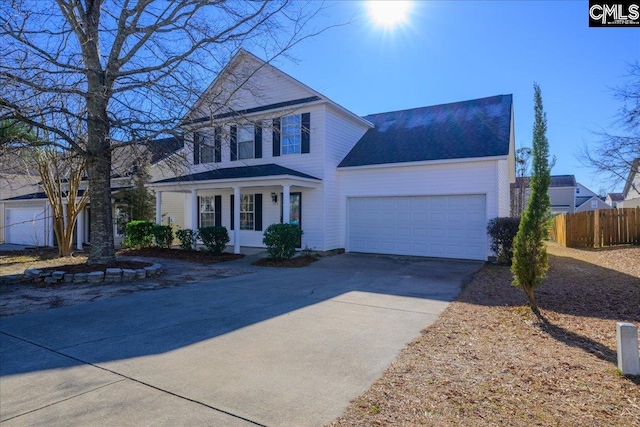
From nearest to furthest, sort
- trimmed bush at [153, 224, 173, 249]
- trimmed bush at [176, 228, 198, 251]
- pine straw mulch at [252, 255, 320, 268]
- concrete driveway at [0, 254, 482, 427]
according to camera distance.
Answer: concrete driveway at [0, 254, 482, 427], pine straw mulch at [252, 255, 320, 268], trimmed bush at [176, 228, 198, 251], trimmed bush at [153, 224, 173, 249]

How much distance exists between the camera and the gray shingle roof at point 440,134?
12962 mm

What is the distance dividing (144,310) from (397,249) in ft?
31.5

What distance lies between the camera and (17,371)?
390cm

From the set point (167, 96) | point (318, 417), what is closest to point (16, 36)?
point (167, 96)

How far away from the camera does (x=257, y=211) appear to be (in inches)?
624

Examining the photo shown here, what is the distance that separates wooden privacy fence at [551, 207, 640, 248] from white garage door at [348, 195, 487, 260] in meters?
5.35

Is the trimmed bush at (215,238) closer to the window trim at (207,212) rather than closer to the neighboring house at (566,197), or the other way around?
the window trim at (207,212)

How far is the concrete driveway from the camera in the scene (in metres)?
3.12

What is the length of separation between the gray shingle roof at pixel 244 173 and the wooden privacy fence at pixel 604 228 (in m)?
11.3

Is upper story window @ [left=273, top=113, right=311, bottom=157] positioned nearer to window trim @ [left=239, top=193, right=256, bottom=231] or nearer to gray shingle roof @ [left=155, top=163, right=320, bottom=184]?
gray shingle roof @ [left=155, top=163, right=320, bottom=184]

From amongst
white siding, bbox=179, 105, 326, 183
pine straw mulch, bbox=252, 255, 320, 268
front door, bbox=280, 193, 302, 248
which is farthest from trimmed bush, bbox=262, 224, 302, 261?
white siding, bbox=179, 105, 326, 183

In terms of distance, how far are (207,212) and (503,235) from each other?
12.4 meters

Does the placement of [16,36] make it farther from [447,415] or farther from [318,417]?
[447,415]

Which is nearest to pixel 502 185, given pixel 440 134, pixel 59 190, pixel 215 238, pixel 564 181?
pixel 440 134
